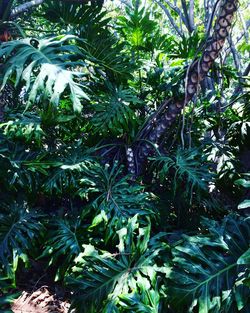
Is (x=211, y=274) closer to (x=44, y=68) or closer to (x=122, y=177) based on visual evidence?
(x=122, y=177)

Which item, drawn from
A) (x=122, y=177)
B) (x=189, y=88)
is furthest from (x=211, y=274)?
(x=189, y=88)

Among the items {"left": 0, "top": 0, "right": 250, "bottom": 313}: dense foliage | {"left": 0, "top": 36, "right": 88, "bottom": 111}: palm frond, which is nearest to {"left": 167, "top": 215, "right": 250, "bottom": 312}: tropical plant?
{"left": 0, "top": 0, "right": 250, "bottom": 313}: dense foliage

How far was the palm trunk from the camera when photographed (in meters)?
2.46

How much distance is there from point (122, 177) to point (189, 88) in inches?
34.0

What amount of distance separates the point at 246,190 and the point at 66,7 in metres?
2.23

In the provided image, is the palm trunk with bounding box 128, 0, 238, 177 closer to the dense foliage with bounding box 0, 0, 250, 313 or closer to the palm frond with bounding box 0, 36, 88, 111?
the dense foliage with bounding box 0, 0, 250, 313

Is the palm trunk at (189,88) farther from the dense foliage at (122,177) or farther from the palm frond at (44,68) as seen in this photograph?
the palm frond at (44,68)

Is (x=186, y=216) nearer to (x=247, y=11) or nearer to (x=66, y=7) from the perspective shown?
(x=66, y=7)

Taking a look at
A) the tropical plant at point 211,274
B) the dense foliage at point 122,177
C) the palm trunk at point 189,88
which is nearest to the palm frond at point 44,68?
the dense foliage at point 122,177

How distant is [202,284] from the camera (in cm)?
183

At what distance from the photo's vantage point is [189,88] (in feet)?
8.93

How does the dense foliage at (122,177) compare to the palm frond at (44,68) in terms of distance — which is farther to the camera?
the palm frond at (44,68)

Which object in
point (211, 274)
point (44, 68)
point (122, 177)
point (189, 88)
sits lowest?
point (211, 274)

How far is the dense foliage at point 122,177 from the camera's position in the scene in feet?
6.32
